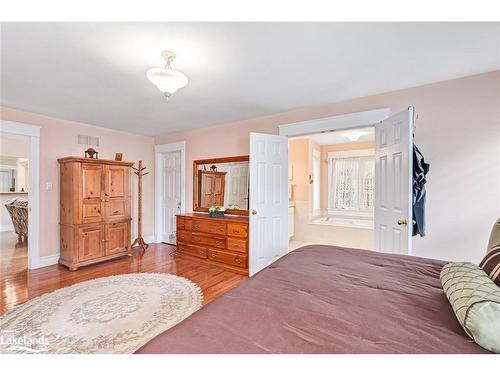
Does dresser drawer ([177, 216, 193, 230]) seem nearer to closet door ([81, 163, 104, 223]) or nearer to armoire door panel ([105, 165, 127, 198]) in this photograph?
armoire door panel ([105, 165, 127, 198])

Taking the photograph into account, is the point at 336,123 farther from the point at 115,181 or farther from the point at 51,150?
the point at 51,150

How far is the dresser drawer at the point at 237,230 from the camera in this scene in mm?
3273

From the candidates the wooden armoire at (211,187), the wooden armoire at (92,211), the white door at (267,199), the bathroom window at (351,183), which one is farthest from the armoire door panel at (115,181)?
the bathroom window at (351,183)

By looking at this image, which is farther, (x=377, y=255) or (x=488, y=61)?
(x=488, y=61)

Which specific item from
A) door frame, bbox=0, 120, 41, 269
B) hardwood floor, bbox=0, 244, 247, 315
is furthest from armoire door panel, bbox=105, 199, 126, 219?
door frame, bbox=0, 120, 41, 269

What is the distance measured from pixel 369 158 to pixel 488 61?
11.2 feet

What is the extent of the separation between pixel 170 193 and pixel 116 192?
123 centimetres

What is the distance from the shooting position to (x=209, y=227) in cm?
362

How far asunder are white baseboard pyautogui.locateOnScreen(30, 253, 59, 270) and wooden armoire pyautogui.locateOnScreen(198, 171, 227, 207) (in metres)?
2.47

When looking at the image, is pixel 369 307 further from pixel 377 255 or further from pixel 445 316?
pixel 377 255

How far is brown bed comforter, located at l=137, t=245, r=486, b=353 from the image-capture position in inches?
28.8

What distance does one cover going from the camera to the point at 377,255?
1.68m

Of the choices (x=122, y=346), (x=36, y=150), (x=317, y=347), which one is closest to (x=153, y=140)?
(x=36, y=150)

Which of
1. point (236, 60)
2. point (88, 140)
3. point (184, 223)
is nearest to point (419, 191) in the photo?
point (236, 60)
